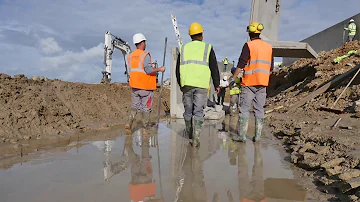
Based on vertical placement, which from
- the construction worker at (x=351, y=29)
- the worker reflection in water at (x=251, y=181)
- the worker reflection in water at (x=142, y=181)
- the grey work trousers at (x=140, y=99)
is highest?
the construction worker at (x=351, y=29)

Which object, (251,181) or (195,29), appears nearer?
(251,181)

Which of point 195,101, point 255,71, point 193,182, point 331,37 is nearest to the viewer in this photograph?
point 193,182

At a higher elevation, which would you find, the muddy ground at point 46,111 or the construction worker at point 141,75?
the construction worker at point 141,75

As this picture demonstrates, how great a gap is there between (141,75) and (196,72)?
162 centimetres

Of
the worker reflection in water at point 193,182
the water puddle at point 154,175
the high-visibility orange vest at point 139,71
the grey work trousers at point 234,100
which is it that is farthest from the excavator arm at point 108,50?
the worker reflection in water at point 193,182

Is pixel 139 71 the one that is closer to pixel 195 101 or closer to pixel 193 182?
pixel 195 101

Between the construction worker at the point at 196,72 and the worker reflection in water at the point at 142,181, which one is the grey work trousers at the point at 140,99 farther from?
the worker reflection in water at the point at 142,181

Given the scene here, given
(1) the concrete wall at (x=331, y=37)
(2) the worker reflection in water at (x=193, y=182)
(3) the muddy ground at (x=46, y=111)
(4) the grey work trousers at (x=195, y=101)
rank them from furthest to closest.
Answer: (1) the concrete wall at (x=331, y=37) → (3) the muddy ground at (x=46, y=111) → (4) the grey work trousers at (x=195, y=101) → (2) the worker reflection in water at (x=193, y=182)

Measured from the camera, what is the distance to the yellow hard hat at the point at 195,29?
13.8ft

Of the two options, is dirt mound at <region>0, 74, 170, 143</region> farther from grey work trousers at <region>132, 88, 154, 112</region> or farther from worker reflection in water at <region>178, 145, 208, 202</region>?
worker reflection in water at <region>178, 145, 208, 202</region>

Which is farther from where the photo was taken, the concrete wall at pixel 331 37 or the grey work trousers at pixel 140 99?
the concrete wall at pixel 331 37

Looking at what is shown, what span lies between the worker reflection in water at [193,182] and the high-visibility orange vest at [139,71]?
2.21m

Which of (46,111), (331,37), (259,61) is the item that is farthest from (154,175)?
(331,37)

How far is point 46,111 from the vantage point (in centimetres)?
578
